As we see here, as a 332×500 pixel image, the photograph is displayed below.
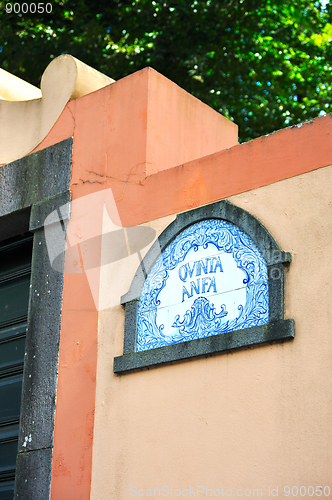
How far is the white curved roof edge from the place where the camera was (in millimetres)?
6395

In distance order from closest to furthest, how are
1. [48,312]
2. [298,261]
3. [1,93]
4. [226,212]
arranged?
[298,261] < [226,212] < [48,312] < [1,93]

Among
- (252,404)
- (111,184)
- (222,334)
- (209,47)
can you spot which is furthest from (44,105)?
(209,47)

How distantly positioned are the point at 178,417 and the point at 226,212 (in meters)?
1.40

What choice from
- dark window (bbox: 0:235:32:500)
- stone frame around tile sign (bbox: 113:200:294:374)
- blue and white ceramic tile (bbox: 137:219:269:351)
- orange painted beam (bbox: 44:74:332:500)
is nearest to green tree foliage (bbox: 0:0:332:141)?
dark window (bbox: 0:235:32:500)

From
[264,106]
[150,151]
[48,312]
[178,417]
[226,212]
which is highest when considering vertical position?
[264,106]

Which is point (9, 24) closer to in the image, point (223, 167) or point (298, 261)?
point (223, 167)

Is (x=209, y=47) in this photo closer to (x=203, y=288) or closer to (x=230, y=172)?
(x=230, y=172)

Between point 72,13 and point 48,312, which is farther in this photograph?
point 72,13

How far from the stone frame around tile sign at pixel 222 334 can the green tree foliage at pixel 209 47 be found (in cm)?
758

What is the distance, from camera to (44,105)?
21.5ft

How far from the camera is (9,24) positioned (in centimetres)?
1309

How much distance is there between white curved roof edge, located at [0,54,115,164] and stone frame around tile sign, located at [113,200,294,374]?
177 centimetres

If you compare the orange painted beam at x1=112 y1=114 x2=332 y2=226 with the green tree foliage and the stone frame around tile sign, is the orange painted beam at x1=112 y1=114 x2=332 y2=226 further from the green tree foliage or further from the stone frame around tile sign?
the green tree foliage

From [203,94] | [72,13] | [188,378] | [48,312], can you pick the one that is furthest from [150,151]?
[72,13]
